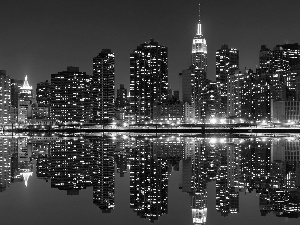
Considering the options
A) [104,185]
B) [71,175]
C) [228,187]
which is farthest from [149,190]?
[71,175]

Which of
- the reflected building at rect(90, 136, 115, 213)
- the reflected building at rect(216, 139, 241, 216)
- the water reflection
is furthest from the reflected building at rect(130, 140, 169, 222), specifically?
the reflected building at rect(216, 139, 241, 216)

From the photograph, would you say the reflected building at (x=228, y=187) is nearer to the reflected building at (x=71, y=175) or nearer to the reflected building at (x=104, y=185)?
the reflected building at (x=104, y=185)

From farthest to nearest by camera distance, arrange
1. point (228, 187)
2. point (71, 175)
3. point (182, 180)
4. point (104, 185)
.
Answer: point (71, 175), point (182, 180), point (104, 185), point (228, 187)

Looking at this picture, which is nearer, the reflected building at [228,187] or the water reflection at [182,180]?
the reflected building at [228,187]

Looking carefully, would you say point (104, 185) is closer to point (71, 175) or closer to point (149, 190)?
point (149, 190)

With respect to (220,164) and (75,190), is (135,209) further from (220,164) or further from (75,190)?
(220,164)

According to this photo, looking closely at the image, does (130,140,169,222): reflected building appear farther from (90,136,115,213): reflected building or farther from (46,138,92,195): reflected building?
(46,138,92,195): reflected building

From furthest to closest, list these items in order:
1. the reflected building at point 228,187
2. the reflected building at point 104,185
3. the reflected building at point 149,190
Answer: the reflected building at point 104,185
the reflected building at point 228,187
the reflected building at point 149,190

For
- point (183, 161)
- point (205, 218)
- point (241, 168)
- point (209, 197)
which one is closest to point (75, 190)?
point (209, 197)

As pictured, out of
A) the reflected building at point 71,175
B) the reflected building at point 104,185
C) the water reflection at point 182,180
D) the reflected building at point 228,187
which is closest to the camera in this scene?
the reflected building at point 228,187

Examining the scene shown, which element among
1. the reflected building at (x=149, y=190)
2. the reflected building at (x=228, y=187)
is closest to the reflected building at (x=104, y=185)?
the reflected building at (x=149, y=190)

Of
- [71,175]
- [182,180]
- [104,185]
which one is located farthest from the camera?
[71,175]

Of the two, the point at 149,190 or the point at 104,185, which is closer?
the point at 149,190

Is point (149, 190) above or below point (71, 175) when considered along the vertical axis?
below
